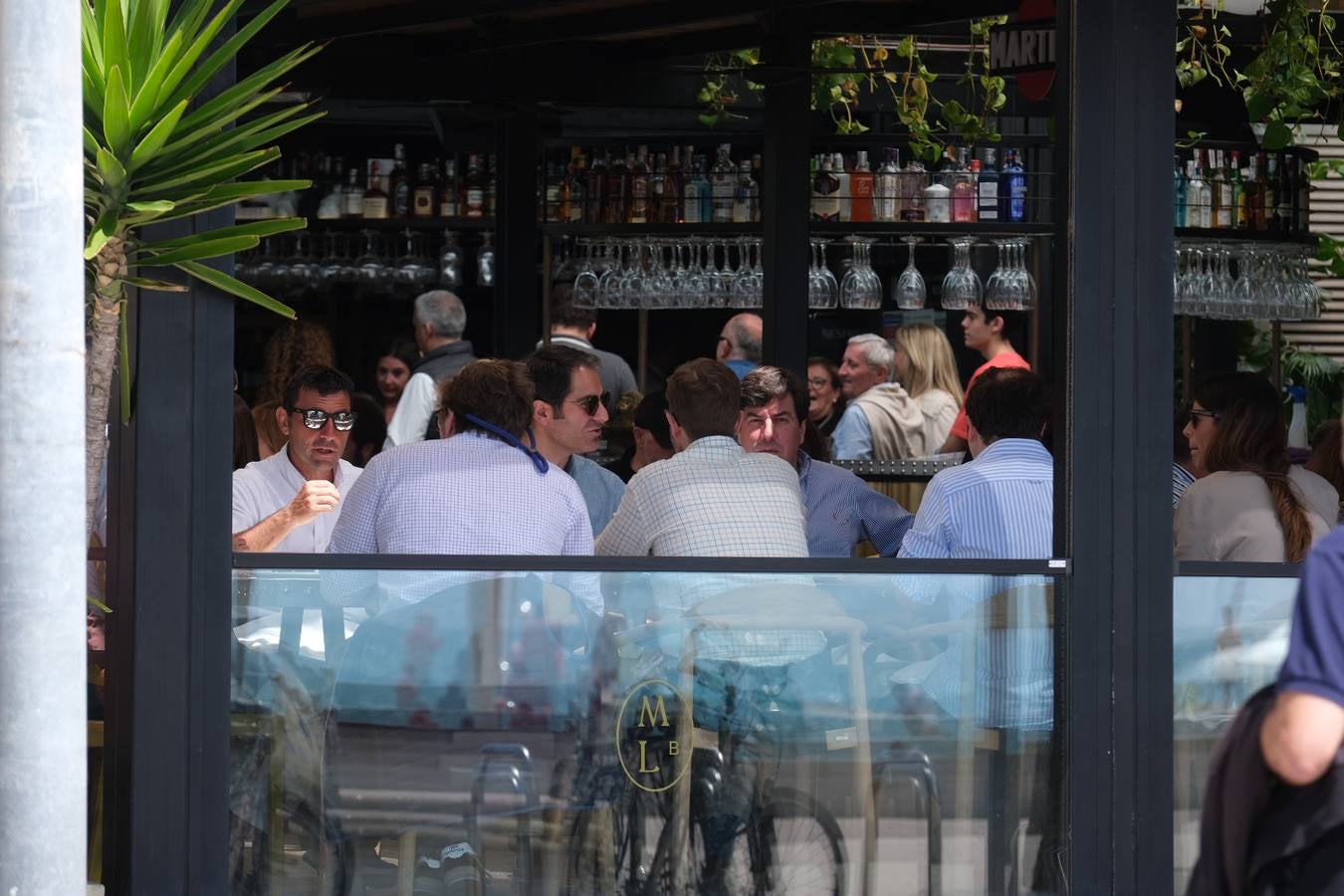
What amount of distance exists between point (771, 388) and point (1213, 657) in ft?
5.07

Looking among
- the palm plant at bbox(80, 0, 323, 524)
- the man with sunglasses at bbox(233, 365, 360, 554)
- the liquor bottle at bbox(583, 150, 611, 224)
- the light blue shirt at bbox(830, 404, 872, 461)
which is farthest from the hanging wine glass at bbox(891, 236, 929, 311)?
the palm plant at bbox(80, 0, 323, 524)

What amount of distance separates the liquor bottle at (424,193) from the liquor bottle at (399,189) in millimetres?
30

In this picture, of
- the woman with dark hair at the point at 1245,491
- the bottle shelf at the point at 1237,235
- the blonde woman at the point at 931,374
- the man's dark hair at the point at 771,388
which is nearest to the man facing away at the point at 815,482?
the man's dark hair at the point at 771,388

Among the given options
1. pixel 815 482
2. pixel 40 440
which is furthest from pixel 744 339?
pixel 40 440

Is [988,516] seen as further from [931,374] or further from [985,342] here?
[931,374]

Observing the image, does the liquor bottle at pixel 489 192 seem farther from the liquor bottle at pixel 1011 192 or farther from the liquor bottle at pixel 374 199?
the liquor bottle at pixel 1011 192

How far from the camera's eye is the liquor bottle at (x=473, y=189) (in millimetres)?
7664

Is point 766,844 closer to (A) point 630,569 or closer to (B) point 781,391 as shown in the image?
(A) point 630,569

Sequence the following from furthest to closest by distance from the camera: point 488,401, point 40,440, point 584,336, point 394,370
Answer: point 394,370 < point 584,336 < point 488,401 < point 40,440

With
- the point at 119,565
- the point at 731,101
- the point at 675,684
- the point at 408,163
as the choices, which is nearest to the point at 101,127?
the point at 119,565

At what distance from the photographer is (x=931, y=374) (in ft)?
25.0

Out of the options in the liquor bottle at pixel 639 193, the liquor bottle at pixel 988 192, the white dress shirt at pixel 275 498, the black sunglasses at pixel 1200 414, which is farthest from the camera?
the liquor bottle at pixel 639 193

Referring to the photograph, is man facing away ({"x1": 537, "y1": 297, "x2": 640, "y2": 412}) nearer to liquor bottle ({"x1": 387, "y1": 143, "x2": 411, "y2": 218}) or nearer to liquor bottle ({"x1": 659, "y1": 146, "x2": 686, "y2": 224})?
liquor bottle ({"x1": 659, "y1": 146, "x2": 686, "y2": 224})

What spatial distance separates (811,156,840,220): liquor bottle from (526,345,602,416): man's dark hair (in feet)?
7.64
